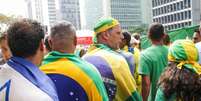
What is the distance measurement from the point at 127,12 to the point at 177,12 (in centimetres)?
4248

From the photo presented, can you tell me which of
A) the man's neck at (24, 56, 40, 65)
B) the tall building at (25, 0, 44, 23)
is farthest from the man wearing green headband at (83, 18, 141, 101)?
the tall building at (25, 0, 44, 23)

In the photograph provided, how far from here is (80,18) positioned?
11856 centimetres

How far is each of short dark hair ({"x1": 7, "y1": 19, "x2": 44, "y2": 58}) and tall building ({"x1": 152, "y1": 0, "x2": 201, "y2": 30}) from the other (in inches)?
3242

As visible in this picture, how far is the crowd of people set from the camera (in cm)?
248

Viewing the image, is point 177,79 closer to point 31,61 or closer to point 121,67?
point 121,67

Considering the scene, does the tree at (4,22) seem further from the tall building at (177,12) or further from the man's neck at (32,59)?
the tall building at (177,12)

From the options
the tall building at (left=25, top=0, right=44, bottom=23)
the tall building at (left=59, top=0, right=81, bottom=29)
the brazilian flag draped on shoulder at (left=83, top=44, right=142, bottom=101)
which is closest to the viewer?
the brazilian flag draped on shoulder at (left=83, top=44, right=142, bottom=101)

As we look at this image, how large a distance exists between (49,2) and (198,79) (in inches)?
4224

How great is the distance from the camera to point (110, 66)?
3.67m

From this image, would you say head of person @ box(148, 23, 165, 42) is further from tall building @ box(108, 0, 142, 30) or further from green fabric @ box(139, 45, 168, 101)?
tall building @ box(108, 0, 142, 30)

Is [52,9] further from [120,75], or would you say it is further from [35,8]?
[120,75]

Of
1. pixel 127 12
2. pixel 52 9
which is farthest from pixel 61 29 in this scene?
pixel 127 12

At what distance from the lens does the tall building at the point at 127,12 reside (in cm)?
12619

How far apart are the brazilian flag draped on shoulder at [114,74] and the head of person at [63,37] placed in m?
0.50
